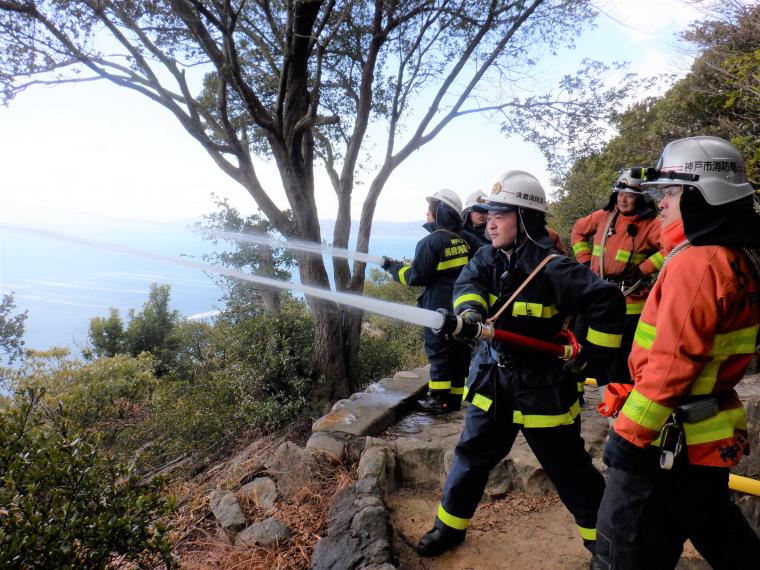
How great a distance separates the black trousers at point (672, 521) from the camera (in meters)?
1.78

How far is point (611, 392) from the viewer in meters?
2.15

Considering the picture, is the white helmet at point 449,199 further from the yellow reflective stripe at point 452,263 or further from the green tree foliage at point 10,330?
the green tree foliage at point 10,330

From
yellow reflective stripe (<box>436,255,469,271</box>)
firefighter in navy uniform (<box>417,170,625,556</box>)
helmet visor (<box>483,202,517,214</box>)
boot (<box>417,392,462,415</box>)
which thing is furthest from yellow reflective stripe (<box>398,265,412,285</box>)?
helmet visor (<box>483,202,517,214</box>)

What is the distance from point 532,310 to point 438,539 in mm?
1551

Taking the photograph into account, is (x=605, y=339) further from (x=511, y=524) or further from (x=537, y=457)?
(x=511, y=524)

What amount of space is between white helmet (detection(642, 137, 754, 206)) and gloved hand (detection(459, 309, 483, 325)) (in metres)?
1.05

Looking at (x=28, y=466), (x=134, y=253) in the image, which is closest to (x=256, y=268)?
(x=134, y=253)

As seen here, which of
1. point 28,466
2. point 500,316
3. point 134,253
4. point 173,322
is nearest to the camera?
point 28,466

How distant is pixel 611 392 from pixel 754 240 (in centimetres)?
87

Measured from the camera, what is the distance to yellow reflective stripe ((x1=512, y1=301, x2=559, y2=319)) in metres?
2.61

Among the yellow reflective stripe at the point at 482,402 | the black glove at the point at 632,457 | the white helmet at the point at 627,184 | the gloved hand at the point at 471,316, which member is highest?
the white helmet at the point at 627,184

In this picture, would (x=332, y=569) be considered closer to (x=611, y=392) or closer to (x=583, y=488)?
(x=583, y=488)

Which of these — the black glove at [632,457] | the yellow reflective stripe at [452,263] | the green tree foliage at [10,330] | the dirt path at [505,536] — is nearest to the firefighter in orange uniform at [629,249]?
the yellow reflective stripe at [452,263]

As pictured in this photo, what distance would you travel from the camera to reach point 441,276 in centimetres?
486
